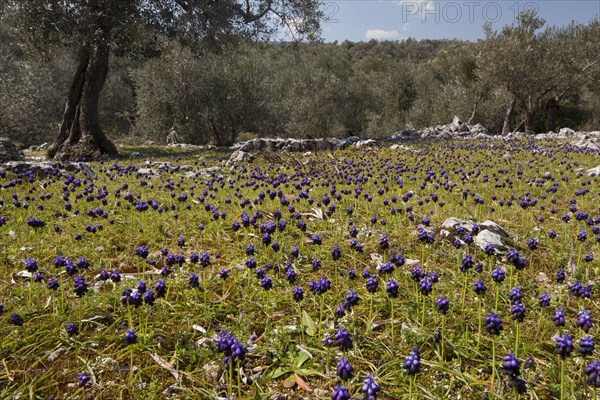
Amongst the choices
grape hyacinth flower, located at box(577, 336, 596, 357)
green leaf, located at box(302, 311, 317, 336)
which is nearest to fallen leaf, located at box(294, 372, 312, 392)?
green leaf, located at box(302, 311, 317, 336)

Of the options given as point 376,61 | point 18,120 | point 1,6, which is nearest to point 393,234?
point 1,6

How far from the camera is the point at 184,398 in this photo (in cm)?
290

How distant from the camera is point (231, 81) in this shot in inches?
1272

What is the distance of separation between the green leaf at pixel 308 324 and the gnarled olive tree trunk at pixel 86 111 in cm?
1800

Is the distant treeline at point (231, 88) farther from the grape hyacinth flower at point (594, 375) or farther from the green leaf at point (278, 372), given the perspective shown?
the grape hyacinth flower at point (594, 375)

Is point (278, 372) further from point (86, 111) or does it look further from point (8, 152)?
point (86, 111)

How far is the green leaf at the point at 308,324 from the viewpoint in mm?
3535

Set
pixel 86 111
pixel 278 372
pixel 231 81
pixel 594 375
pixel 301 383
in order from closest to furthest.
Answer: pixel 594 375 → pixel 301 383 → pixel 278 372 → pixel 86 111 → pixel 231 81

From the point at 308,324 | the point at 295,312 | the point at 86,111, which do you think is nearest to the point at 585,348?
the point at 308,324

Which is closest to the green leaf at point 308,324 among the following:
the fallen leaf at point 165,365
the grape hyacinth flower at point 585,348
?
the fallen leaf at point 165,365

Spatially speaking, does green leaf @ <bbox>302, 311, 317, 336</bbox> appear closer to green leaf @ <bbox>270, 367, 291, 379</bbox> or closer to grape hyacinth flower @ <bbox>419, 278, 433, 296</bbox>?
green leaf @ <bbox>270, 367, 291, 379</bbox>

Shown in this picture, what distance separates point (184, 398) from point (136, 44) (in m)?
20.2

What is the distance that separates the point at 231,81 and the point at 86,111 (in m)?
15.0

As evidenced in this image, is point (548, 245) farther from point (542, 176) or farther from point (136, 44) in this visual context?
point (136, 44)
